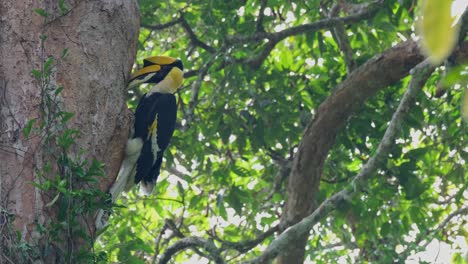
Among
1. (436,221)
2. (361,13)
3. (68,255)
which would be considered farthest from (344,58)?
(68,255)

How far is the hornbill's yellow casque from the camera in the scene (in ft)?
8.87

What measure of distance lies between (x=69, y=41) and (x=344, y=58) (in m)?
2.22

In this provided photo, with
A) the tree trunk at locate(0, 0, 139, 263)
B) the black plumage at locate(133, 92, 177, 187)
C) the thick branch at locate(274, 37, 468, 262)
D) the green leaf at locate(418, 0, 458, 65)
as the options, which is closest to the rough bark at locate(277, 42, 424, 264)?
the thick branch at locate(274, 37, 468, 262)

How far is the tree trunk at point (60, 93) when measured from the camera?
1.88 metres

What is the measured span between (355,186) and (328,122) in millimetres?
719

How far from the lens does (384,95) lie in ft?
13.9

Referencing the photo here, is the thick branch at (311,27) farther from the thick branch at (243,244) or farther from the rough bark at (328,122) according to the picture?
the thick branch at (243,244)

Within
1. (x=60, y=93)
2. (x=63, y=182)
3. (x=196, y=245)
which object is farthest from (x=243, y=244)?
(x=63, y=182)

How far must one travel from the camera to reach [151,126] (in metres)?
3.09

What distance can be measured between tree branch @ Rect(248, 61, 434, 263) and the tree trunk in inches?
41.8

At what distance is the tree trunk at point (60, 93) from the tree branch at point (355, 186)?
1.06m

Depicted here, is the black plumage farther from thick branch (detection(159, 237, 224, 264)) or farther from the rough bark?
the rough bark

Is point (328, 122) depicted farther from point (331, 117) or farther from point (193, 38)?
point (193, 38)

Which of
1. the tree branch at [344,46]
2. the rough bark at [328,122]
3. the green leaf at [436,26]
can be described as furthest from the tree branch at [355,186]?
the green leaf at [436,26]
